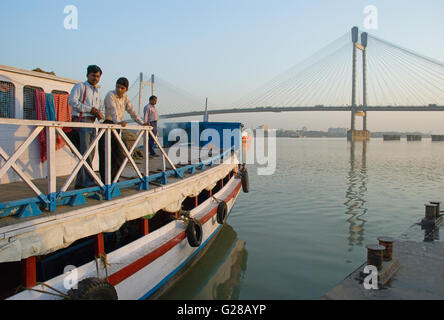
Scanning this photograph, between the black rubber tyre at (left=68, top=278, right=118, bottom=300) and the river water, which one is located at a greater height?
the black rubber tyre at (left=68, top=278, right=118, bottom=300)

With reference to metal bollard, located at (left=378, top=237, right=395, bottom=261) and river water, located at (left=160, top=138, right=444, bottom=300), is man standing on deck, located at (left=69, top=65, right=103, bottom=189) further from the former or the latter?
metal bollard, located at (left=378, top=237, right=395, bottom=261)

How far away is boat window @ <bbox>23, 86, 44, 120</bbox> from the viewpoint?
17.8 feet

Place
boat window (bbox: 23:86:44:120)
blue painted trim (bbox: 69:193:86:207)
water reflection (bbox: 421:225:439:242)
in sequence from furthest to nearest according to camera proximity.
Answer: water reflection (bbox: 421:225:439:242)
boat window (bbox: 23:86:44:120)
blue painted trim (bbox: 69:193:86:207)

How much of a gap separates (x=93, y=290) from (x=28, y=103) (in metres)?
3.75

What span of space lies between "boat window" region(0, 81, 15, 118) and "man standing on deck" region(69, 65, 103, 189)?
1.49 metres

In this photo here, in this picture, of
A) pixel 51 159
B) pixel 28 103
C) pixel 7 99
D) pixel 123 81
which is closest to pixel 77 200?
pixel 51 159

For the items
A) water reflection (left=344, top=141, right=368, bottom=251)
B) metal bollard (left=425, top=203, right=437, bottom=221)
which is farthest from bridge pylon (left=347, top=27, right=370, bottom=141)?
metal bollard (left=425, top=203, right=437, bottom=221)

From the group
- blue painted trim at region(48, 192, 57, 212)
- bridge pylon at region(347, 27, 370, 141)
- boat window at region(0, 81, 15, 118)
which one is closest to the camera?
blue painted trim at region(48, 192, 57, 212)

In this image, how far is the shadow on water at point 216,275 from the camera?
544 centimetres

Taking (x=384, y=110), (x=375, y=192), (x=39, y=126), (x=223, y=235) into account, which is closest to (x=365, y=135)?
(x=384, y=110)

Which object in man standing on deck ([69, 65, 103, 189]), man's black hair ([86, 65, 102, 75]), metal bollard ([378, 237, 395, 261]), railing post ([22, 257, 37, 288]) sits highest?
man's black hair ([86, 65, 102, 75])

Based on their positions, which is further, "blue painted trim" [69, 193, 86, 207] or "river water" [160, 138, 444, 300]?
"river water" [160, 138, 444, 300]

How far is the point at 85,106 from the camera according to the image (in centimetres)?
441

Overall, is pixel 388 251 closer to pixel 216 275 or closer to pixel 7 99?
pixel 216 275
